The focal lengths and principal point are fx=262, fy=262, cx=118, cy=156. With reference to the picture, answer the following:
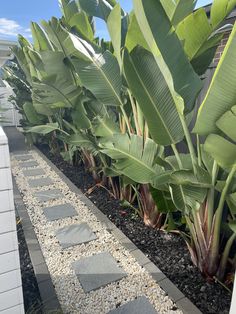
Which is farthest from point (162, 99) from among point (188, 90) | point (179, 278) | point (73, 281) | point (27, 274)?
point (27, 274)

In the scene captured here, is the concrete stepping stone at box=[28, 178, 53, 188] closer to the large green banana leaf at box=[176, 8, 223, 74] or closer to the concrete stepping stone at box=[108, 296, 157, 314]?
the concrete stepping stone at box=[108, 296, 157, 314]

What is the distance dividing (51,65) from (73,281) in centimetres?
270

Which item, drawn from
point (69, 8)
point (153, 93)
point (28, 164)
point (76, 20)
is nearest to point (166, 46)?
point (153, 93)

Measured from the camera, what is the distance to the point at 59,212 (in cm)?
379

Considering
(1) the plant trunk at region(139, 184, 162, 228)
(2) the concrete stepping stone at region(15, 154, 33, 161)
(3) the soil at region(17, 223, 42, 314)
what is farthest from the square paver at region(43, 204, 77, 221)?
(2) the concrete stepping stone at region(15, 154, 33, 161)

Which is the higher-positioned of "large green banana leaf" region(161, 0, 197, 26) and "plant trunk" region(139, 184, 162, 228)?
"large green banana leaf" region(161, 0, 197, 26)

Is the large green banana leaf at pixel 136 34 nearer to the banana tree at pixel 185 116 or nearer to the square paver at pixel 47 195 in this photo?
the banana tree at pixel 185 116

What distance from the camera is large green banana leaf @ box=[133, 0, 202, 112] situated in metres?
1.61

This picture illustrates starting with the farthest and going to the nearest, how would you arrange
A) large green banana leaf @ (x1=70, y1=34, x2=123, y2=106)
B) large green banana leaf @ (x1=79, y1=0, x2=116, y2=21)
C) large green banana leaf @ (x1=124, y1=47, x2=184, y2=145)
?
large green banana leaf @ (x1=79, y1=0, x2=116, y2=21)
large green banana leaf @ (x1=70, y1=34, x2=123, y2=106)
large green banana leaf @ (x1=124, y1=47, x2=184, y2=145)

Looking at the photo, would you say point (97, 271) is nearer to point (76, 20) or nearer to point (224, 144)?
point (224, 144)

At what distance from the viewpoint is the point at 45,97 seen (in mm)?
4211

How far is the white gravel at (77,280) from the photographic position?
7.07 ft

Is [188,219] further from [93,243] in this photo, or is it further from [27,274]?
[27,274]

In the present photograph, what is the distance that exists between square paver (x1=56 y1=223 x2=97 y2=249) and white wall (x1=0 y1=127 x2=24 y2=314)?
1.37m
